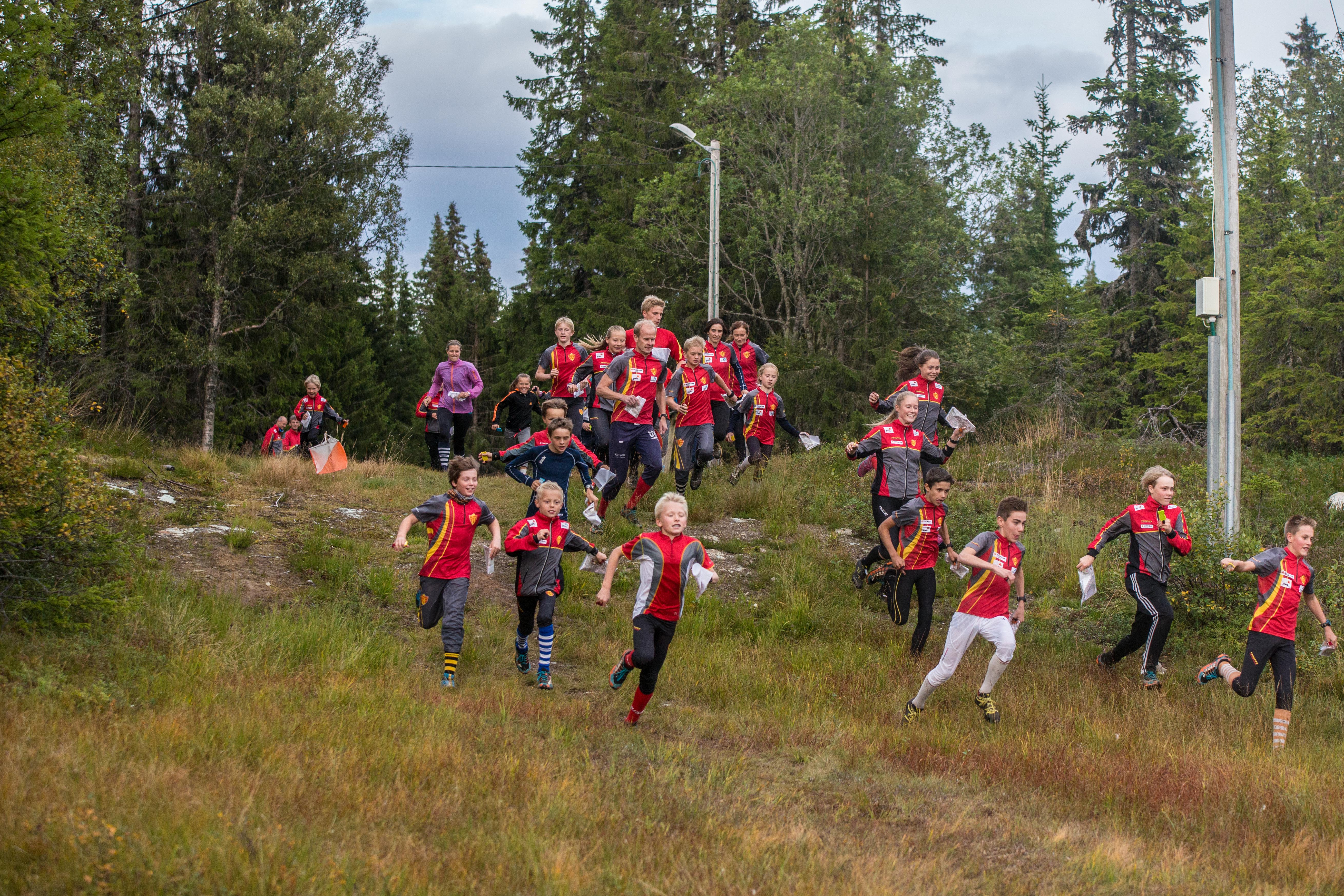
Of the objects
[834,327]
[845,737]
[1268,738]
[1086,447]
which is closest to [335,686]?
[845,737]

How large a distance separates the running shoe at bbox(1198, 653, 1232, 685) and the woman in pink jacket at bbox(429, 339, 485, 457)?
1083 centimetres

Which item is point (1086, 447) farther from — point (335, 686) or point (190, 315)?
point (190, 315)

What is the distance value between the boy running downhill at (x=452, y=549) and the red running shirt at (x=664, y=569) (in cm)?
151

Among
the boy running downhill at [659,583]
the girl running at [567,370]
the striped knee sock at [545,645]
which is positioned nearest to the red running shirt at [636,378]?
the girl running at [567,370]

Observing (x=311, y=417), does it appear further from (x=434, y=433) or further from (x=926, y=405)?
(x=926, y=405)

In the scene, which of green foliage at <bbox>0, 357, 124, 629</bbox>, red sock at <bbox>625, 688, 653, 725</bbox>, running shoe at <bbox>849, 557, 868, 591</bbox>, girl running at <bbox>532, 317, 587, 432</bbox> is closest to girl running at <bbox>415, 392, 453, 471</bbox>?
girl running at <bbox>532, 317, 587, 432</bbox>

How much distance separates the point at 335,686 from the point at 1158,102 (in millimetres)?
35007

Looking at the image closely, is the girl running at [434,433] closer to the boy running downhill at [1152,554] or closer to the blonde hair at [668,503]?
the blonde hair at [668,503]

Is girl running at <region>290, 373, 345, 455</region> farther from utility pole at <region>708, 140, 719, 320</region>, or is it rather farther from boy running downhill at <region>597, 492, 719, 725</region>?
boy running downhill at <region>597, 492, 719, 725</region>

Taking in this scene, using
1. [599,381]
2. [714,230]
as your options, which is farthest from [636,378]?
[714,230]

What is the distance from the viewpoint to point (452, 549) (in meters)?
8.47

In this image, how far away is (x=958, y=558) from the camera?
26.5 feet

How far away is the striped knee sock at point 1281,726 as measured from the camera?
303 inches

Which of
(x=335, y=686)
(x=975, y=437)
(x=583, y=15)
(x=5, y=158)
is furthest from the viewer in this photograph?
(x=583, y=15)
